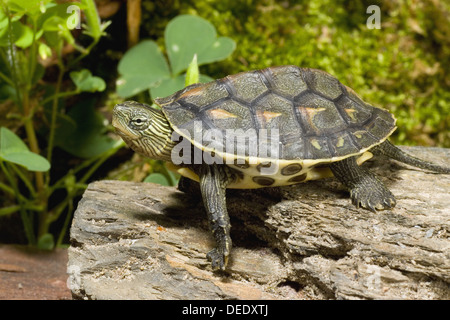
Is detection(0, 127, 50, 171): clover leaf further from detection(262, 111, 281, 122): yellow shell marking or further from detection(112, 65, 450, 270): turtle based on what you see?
detection(262, 111, 281, 122): yellow shell marking

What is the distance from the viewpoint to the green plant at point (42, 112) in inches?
91.3

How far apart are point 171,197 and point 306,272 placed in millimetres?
808

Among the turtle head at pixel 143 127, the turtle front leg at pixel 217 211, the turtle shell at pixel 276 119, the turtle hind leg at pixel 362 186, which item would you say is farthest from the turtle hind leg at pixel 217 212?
the turtle hind leg at pixel 362 186

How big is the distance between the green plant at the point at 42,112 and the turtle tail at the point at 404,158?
1.58 m

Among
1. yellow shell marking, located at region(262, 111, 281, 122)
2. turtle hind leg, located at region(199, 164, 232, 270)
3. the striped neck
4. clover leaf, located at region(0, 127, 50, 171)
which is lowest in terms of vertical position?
turtle hind leg, located at region(199, 164, 232, 270)

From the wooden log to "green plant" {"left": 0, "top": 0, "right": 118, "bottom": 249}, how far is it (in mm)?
645

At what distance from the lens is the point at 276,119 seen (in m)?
1.90

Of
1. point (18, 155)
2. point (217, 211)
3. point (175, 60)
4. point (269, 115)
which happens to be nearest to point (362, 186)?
point (269, 115)

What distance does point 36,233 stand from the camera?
324cm

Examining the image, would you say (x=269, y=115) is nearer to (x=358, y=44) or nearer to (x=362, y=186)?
(x=362, y=186)

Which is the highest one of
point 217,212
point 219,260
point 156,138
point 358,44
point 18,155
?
point 358,44

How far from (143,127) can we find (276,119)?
55cm

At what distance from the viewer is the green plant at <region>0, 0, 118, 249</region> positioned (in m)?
2.32

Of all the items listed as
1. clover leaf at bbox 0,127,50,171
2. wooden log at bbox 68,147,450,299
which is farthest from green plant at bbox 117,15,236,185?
wooden log at bbox 68,147,450,299
